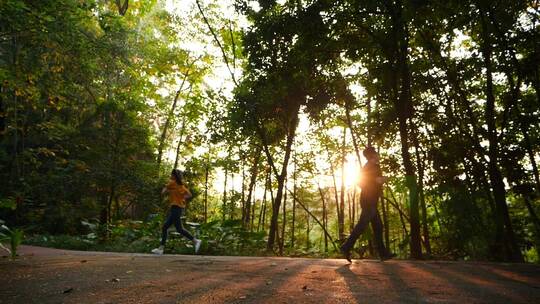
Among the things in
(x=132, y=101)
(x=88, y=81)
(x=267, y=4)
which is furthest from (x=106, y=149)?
(x=267, y=4)

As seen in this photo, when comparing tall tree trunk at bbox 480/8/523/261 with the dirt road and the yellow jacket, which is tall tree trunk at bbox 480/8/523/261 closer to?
the dirt road

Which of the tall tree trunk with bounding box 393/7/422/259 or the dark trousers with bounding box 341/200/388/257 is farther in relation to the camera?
the tall tree trunk with bounding box 393/7/422/259

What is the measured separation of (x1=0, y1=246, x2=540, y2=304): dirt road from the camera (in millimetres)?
3180

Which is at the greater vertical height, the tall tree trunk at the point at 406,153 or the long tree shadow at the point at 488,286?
the tall tree trunk at the point at 406,153

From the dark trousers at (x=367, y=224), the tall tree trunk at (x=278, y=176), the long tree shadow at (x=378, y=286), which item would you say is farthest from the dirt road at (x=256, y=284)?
the tall tree trunk at (x=278, y=176)

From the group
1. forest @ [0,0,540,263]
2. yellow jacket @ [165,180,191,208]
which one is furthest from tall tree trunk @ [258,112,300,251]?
yellow jacket @ [165,180,191,208]

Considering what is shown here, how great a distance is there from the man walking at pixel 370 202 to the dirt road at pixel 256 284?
108 cm

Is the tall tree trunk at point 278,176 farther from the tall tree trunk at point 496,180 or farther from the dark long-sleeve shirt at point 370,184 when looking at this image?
the tall tree trunk at point 496,180

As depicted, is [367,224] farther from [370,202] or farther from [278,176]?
[278,176]

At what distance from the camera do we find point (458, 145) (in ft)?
36.4

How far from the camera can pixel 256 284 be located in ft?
12.8

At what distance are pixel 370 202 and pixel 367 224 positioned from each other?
0.40 m

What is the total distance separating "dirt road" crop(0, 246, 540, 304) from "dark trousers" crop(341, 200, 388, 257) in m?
1.06

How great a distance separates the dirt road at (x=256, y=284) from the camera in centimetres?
318
